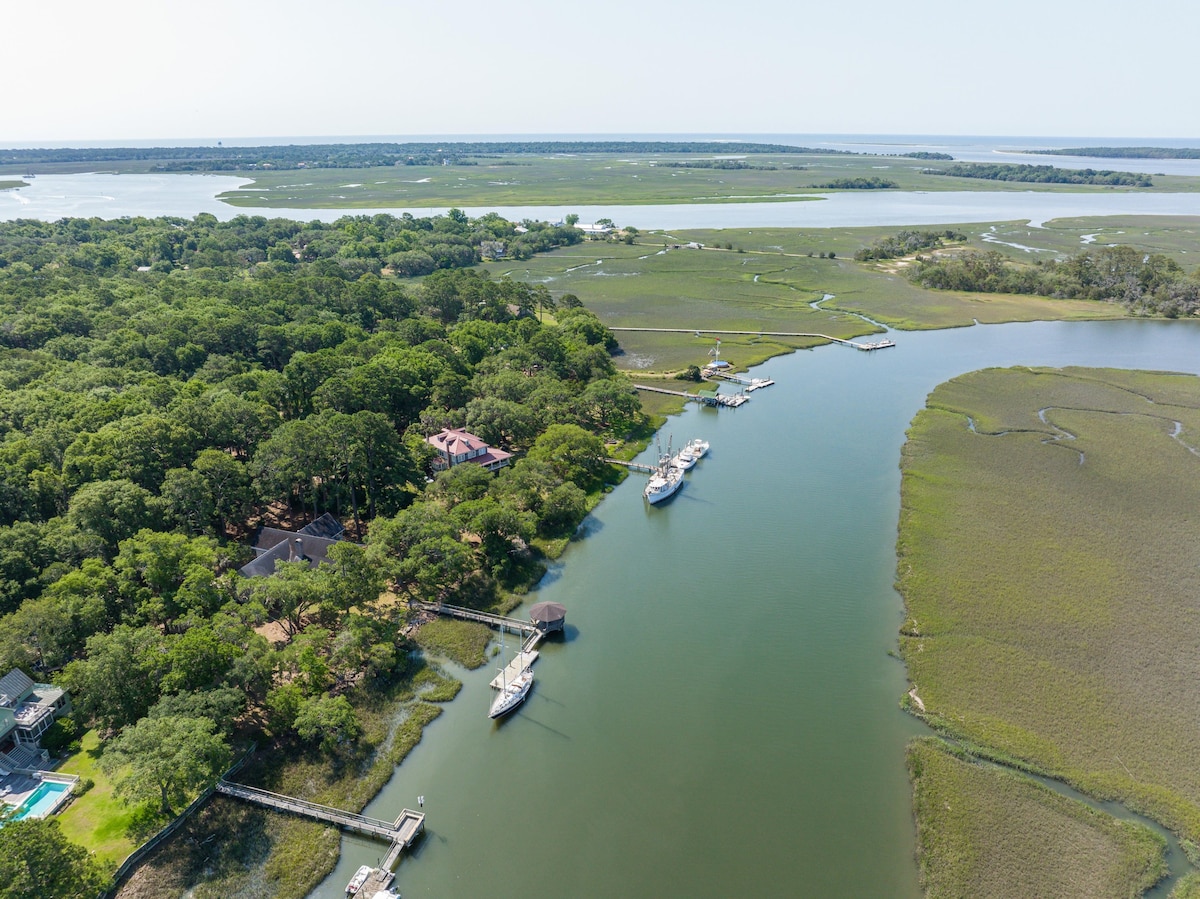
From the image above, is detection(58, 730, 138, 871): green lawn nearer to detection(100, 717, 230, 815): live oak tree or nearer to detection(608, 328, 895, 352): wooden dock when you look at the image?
detection(100, 717, 230, 815): live oak tree

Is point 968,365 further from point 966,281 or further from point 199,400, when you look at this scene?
point 199,400

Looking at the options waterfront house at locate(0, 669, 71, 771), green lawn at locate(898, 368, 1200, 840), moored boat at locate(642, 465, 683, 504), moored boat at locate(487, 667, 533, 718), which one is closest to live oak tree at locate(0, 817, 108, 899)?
waterfront house at locate(0, 669, 71, 771)

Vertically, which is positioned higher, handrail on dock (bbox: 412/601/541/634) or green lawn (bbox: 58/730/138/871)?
handrail on dock (bbox: 412/601/541/634)

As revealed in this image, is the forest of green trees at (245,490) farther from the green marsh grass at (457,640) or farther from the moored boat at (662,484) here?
→ the moored boat at (662,484)

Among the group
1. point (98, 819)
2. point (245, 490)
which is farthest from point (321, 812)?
point (245, 490)

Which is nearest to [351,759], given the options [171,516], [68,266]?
[171,516]
